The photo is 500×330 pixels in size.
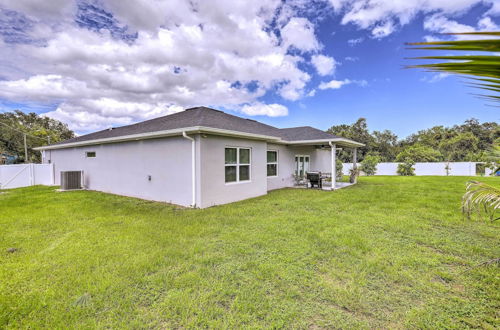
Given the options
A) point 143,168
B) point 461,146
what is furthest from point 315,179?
point 461,146

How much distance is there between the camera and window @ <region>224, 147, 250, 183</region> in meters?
8.48

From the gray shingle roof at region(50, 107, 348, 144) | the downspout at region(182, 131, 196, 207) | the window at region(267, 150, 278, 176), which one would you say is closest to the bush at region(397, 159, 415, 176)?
the gray shingle roof at region(50, 107, 348, 144)

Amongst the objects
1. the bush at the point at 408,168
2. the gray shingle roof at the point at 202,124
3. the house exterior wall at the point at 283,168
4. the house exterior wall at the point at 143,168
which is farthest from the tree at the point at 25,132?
the bush at the point at 408,168

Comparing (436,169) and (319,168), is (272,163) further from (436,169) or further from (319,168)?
(436,169)

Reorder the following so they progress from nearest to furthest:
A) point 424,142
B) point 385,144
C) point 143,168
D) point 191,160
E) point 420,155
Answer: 1. point 191,160
2. point 143,168
3. point 420,155
4. point 424,142
5. point 385,144

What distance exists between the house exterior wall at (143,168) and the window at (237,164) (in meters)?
1.49

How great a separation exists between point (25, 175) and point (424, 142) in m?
42.1

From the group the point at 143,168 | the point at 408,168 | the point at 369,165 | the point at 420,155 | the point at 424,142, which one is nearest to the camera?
the point at 143,168

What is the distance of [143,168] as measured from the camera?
30.0 feet

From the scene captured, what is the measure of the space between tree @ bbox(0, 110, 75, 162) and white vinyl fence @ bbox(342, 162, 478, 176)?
36.7 metres

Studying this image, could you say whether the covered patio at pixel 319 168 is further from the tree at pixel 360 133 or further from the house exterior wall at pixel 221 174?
the tree at pixel 360 133

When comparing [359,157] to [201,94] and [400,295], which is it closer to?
[201,94]

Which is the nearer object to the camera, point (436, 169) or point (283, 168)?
point (283, 168)

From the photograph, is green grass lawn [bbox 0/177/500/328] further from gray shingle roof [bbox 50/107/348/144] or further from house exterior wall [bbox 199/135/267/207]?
gray shingle roof [bbox 50/107/348/144]
